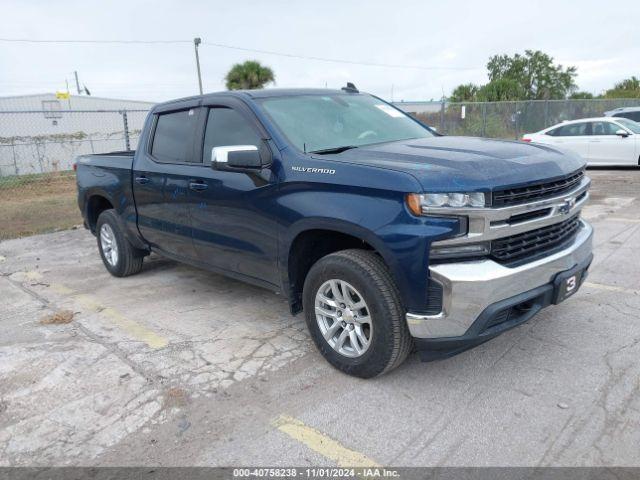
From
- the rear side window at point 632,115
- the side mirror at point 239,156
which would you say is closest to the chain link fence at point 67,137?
the rear side window at point 632,115

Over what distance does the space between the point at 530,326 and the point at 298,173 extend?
2116 mm

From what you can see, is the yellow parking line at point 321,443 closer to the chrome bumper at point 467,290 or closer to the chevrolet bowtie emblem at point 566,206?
the chrome bumper at point 467,290

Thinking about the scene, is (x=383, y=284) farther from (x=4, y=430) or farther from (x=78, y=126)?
(x=78, y=126)

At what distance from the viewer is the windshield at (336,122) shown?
154 inches

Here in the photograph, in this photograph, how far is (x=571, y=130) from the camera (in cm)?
1437

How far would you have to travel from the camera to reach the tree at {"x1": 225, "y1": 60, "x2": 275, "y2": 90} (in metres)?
29.1

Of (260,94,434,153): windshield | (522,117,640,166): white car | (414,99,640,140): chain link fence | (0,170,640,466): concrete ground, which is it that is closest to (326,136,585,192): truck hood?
(260,94,434,153): windshield

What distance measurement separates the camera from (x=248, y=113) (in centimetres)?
408

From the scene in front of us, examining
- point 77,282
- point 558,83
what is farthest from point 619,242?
point 558,83

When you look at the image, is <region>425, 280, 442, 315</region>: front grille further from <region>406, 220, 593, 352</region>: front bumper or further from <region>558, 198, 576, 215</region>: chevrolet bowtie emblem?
<region>558, 198, 576, 215</region>: chevrolet bowtie emblem

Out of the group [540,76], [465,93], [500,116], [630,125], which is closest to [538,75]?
[540,76]

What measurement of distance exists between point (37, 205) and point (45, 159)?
10523mm

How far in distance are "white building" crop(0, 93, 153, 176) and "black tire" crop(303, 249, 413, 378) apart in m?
15.9

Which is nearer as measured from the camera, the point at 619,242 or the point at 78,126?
the point at 619,242
